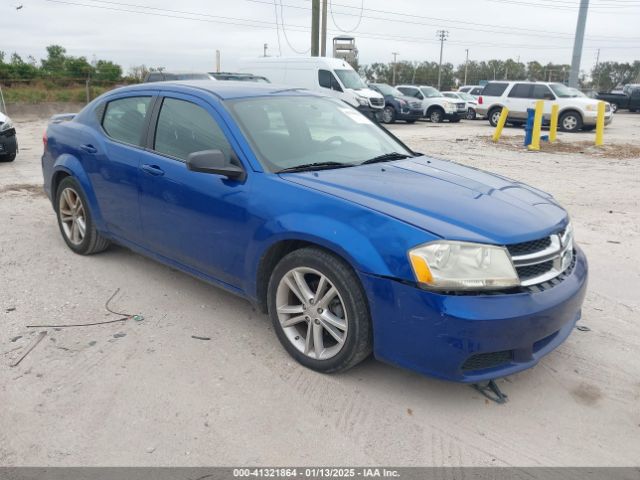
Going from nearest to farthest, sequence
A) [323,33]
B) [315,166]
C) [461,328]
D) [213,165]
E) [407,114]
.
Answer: [461,328] < [213,165] < [315,166] < [407,114] < [323,33]

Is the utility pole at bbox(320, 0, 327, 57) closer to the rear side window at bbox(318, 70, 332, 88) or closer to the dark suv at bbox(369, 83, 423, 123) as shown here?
the dark suv at bbox(369, 83, 423, 123)

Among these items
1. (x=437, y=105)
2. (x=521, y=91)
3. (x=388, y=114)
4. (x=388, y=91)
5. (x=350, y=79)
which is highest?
(x=350, y=79)

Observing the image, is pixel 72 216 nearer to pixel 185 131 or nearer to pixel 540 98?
pixel 185 131

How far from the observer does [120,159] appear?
4.43 m

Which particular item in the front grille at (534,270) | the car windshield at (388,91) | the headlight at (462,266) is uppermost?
the car windshield at (388,91)

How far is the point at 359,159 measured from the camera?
13.1 ft

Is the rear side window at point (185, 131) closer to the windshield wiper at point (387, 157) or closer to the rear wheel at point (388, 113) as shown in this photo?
Answer: the windshield wiper at point (387, 157)

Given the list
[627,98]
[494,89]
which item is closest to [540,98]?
[494,89]

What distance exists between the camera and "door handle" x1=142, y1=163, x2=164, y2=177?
4047 mm

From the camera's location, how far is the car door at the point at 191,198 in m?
3.59

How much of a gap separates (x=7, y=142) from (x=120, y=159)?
23.9 ft

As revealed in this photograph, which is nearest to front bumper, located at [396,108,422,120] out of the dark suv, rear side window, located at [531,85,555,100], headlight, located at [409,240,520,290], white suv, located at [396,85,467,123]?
the dark suv

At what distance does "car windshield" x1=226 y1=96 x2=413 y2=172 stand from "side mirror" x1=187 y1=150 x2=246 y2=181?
18 cm

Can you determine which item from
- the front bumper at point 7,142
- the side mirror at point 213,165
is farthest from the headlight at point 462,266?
the front bumper at point 7,142
